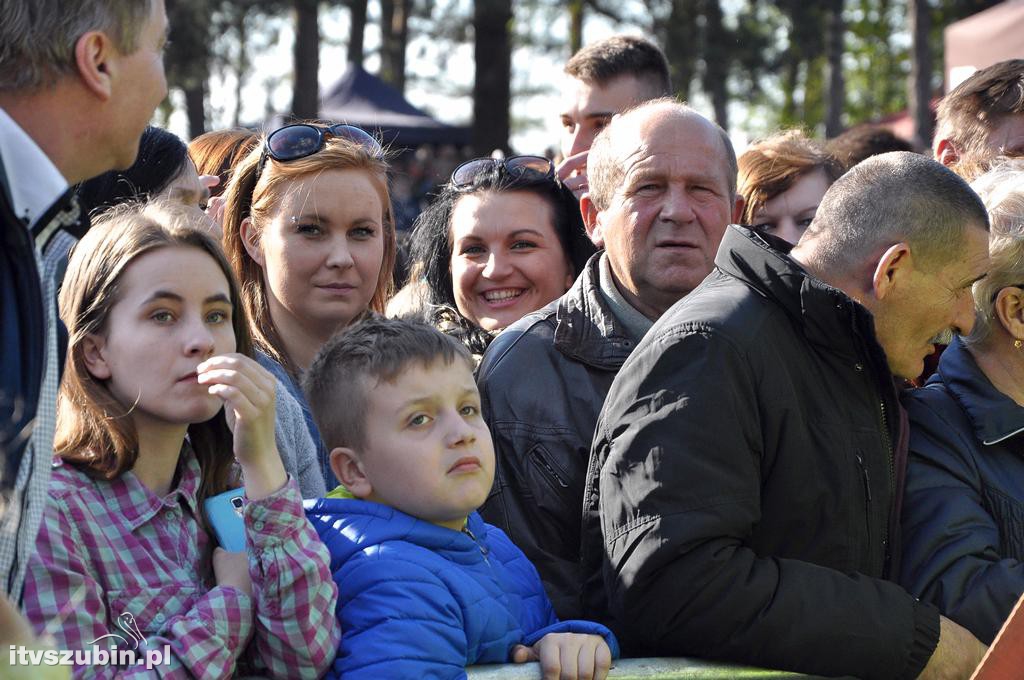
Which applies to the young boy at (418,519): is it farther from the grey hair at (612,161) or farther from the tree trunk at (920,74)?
the tree trunk at (920,74)

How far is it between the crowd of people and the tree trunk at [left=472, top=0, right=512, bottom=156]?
454 inches

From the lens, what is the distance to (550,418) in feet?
11.1

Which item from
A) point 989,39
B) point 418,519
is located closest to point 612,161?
point 418,519

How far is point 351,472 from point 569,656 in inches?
24.0

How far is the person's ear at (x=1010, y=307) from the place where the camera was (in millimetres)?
3436

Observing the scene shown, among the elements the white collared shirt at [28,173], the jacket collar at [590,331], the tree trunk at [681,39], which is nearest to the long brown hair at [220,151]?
the jacket collar at [590,331]

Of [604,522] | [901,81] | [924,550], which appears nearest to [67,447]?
[604,522]

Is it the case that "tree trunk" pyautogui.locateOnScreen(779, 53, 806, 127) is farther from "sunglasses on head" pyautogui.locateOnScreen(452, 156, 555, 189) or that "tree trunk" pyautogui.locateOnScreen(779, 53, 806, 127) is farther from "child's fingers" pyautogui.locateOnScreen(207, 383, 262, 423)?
"child's fingers" pyautogui.locateOnScreen(207, 383, 262, 423)

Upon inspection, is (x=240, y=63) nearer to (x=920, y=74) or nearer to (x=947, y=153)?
(x=920, y=74)

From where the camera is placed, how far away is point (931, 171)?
315cm

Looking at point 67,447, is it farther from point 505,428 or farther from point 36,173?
point 505,428

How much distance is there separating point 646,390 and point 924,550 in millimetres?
787

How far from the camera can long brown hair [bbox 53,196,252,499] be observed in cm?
257

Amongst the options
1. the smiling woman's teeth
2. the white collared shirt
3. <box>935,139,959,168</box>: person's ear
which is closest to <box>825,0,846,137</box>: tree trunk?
<box>935,139,959,168</box>: person's ear
